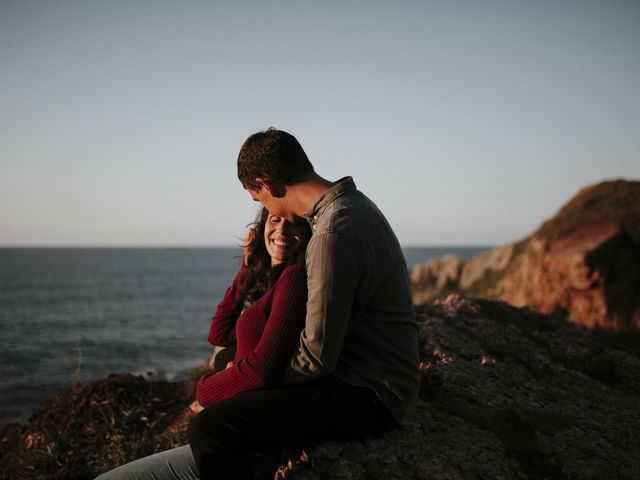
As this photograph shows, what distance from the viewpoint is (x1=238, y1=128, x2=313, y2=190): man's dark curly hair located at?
10.3 feet

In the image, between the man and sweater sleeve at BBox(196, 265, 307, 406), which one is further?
sweater sleeve at BBox(196, 265, 307, 406)

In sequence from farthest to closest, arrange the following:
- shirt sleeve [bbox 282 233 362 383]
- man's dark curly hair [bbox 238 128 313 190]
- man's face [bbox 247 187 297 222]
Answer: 1. man's face [bbox 247 187 297 222]
2. man's dark curly hair [bbox 238 128 313 190]
3. shirt sleeve [bbox 282 233 362 383]

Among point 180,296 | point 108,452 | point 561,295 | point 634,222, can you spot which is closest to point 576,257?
point 561,295

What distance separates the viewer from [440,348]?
580cm

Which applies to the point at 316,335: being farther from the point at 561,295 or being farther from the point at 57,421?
the point at 561,295

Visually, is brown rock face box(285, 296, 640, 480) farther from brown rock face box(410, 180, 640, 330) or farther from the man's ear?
brown rock face box(410, 180, 640, 330)

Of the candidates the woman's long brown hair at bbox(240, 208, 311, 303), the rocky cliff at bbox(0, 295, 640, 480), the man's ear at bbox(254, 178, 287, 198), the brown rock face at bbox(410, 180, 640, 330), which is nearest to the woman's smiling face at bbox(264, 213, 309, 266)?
the woman's long brown hair at bbox(240, 208, 311, 303)

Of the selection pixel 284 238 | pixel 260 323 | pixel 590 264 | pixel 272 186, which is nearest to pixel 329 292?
pixel 260 323

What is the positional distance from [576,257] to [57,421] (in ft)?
58.5

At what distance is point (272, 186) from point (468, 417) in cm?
278

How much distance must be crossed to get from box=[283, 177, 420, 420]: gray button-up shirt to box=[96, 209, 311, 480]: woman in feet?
0.50

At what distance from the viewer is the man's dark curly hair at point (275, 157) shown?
124 inches

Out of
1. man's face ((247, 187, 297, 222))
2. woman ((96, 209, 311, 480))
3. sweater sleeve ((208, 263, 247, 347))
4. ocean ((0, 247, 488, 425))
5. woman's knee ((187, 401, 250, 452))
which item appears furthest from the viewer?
ocean ((0, 247, 488, 425))

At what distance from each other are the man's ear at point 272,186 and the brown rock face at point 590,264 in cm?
1537
